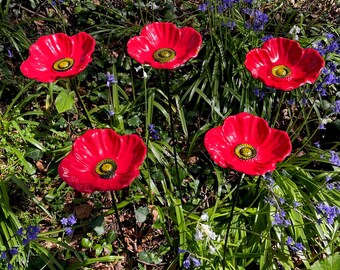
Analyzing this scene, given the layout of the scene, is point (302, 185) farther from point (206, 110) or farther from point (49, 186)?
point (49, 186)

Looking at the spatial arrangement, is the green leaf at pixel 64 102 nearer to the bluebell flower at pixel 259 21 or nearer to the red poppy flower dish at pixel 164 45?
the red poppy flower dish at pixel 164 45

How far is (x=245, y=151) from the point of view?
2338 millimetres

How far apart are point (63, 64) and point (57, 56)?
169 millimetres

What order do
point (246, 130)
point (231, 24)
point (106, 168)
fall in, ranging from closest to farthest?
1. point (106, 168)
2. point (246, 130)
3. point (231, 24)

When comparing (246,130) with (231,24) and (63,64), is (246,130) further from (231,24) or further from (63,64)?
(231,24)

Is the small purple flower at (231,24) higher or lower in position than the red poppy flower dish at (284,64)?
lower

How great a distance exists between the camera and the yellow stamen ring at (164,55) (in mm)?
2658

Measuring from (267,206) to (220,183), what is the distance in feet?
1.26

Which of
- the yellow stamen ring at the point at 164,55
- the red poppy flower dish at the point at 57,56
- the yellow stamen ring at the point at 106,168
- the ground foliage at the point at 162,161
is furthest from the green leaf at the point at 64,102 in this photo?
the yellow stamen ring at the point at 106,168

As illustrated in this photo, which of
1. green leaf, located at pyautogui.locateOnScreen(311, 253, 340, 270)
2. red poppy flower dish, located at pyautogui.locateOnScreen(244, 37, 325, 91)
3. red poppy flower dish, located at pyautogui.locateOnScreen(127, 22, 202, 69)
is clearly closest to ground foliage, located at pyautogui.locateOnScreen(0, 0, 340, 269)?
green leaf, located at pyautogui.locateOnScreen(311, 253, 340, 270)

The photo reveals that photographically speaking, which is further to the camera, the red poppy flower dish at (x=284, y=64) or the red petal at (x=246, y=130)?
the red poppy flower dish at (x=284, y=64)

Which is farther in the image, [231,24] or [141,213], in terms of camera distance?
[231,24]

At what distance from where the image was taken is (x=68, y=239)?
317 centimetres

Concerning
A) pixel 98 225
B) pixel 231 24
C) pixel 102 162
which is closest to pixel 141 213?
pixel 98 225
